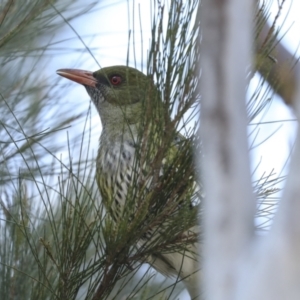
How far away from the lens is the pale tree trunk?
0.73m

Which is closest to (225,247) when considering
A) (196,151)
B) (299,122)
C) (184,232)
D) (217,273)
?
(217,273)

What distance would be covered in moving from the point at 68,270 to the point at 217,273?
3.28ft

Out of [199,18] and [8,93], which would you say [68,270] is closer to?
[199,18]

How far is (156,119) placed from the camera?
1.63m

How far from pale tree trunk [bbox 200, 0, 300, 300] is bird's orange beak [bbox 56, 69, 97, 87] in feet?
6.09

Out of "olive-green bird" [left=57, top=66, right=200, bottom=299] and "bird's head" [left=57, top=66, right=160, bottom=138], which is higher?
"bird's head" [left=57, top=66, right=160, bottom=138]

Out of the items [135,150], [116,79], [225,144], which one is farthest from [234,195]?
[116,79]

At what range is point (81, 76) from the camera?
2738 mm

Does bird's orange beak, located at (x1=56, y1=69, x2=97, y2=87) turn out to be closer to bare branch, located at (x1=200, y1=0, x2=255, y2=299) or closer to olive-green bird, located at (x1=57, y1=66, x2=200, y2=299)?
olive-green bird, located at (x1=57, y1=66, x2=200, y2=299)

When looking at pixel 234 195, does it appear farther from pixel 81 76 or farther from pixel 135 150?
pixel 81 76

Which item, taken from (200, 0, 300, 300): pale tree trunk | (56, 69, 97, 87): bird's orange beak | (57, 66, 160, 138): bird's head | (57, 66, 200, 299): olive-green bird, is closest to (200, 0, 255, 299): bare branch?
(200, 0, 300, 300): pale tree trunk

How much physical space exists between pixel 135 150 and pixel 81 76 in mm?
1104

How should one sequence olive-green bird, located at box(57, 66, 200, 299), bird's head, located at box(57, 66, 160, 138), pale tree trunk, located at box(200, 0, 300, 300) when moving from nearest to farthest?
pale tree trunk, located at box(200, 0, 300, 300) < olive-green bird, located at box(57, 66, 200, 299) < bird's head, located at box(57, 66, 160, 138)

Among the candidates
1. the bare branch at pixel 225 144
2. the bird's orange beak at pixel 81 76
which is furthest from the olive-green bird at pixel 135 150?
the bare branch at pixel 225 144
